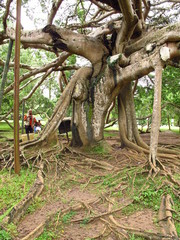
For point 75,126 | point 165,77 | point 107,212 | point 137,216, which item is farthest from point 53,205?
point 165,77

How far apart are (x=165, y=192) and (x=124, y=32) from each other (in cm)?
417

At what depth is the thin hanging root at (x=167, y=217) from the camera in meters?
2.76

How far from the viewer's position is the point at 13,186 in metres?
3.95

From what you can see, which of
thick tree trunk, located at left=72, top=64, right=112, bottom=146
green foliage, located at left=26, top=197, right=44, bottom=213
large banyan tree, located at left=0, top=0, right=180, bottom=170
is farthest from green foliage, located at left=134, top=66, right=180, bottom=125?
green foliage, located at left=26, top=197, right=44, bottom=213

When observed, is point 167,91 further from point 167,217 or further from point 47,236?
point 47,236

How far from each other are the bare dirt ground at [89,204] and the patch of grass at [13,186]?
324mm

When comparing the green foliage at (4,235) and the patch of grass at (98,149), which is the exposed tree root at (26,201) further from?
the patch of grass at (98,149)

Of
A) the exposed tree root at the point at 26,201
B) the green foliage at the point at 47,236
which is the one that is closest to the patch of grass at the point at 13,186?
the exposed tree root at the point at 26,201

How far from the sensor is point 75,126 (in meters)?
6.32

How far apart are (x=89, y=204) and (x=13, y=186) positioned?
141 cm

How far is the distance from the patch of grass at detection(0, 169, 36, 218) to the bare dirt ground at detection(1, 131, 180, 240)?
32 cm

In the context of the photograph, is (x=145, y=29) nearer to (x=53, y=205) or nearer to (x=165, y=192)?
(x=165, y=192)

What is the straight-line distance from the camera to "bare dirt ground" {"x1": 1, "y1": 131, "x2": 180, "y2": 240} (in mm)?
2869

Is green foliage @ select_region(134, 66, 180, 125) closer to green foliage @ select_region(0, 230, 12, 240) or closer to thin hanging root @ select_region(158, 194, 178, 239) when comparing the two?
thin hanging root @ select_region(158, 194, 178, 239)
